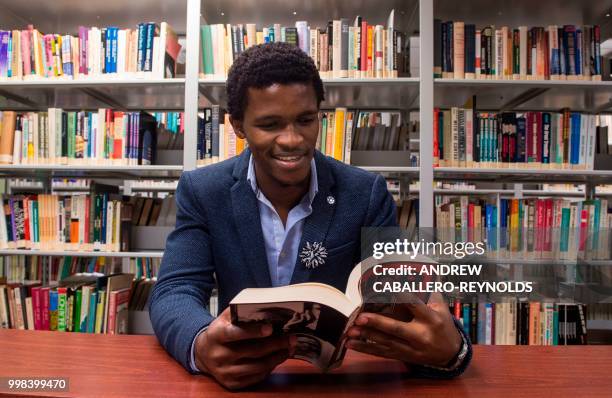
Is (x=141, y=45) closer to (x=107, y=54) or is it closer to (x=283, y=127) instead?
(x=107, y=54)

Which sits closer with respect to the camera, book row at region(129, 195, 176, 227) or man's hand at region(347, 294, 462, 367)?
man's hand at region(347, 294, 462, 367)

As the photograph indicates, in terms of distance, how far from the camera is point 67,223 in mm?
2209

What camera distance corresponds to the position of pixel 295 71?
37.1 inches

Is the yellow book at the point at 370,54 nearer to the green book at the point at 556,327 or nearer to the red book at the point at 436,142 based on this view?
the red book at the point at 436,142

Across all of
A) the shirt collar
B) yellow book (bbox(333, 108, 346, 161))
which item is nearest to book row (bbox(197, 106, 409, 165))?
yellow book (bbox(333, 108, 346, 161))

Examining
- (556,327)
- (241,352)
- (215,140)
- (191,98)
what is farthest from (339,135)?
(241,352)

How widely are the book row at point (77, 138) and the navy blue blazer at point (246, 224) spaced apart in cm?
120

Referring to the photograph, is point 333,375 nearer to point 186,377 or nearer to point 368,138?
point 186,377

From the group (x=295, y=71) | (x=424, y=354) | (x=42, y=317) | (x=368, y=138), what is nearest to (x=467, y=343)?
(x=424, y=354)

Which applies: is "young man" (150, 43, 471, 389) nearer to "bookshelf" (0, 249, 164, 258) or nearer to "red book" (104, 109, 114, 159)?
"bookshelf" (0, 249, 164, 258)

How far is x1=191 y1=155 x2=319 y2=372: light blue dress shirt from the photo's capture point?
1098mm

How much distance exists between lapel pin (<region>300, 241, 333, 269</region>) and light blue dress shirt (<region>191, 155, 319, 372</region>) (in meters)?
0.05

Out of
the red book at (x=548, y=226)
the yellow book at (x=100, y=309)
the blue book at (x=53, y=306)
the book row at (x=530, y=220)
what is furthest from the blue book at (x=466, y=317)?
the blue book at (x=53, y=306)

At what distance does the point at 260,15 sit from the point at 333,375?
2.13 meters
